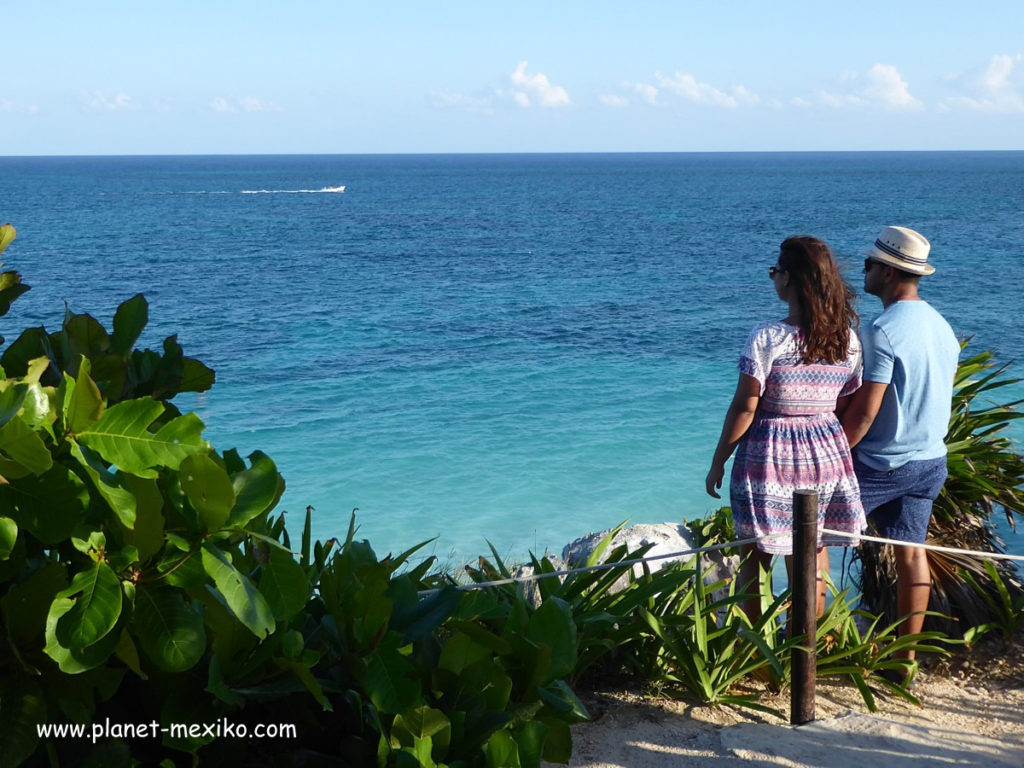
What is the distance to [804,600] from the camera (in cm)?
346

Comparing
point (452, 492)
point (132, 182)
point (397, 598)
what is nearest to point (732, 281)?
point (452, 492)

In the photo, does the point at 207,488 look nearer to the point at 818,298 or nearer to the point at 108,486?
the point at 108,486

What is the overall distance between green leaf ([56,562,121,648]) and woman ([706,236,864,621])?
2.65m

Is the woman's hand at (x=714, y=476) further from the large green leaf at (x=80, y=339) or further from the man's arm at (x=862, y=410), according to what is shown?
the large green leaf at (x=80, y=339)

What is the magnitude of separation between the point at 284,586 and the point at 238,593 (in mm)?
179

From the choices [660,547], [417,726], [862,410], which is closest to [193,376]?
[417,726]

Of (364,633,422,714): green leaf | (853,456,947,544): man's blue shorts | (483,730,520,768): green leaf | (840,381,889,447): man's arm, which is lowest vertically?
(853,456,947,544): man's blue shorts

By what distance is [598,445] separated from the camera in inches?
478

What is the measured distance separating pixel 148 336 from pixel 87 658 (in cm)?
1985

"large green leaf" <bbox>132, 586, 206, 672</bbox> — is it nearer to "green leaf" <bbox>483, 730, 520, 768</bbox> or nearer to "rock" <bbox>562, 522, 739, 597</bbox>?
"green leaf" <bbox>483, 730, 520, 768</bbox>

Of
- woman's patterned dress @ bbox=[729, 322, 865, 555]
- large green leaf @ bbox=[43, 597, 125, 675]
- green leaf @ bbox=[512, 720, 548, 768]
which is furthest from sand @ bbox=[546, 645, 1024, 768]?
large green leaf @ bbox=[43, 597, 125, 675]

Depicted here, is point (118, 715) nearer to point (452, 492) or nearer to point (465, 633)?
point (465, 633)

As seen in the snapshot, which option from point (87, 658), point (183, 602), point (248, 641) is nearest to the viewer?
point (87, 658)

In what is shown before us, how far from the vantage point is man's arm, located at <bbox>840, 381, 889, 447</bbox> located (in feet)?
12.7
